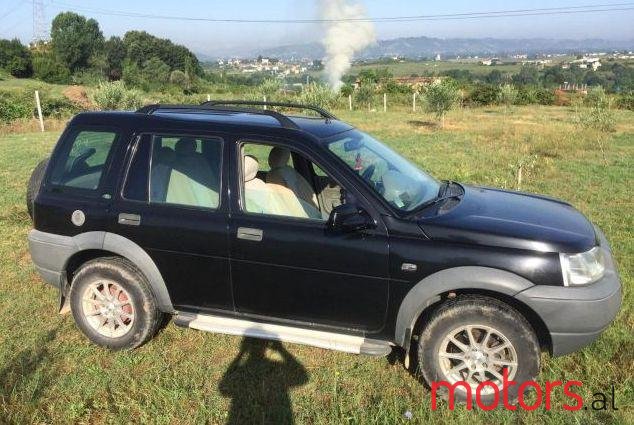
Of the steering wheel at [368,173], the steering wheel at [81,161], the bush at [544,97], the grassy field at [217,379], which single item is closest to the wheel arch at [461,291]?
the grassy field at [217,379]

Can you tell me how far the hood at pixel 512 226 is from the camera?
311 centimetres

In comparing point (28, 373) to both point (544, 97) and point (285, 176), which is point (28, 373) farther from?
point (544, 97)

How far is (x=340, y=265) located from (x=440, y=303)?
0.69 meters

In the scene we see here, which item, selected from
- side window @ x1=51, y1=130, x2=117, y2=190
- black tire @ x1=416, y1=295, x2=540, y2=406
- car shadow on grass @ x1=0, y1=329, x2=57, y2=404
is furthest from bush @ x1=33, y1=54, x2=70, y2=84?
black tire @ x1=416, y1=295, x2=540, y2=406

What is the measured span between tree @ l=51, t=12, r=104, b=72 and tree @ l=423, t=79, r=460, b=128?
216 ft

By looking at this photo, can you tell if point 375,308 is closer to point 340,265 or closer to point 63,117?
point 340,265

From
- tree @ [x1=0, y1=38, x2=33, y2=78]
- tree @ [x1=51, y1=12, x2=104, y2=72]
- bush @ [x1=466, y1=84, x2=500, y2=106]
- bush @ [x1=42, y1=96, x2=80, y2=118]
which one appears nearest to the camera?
bush @ [x1=42, y1=96, x2=80, y2=118]

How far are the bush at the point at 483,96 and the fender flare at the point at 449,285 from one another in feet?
135

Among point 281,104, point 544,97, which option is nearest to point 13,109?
point 281,104

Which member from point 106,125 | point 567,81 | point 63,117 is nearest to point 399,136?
point 106,125

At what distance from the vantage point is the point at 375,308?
131 inches

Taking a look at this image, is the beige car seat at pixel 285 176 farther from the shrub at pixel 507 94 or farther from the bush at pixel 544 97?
the bush at pixel 544 97

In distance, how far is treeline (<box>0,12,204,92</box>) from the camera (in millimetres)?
62219

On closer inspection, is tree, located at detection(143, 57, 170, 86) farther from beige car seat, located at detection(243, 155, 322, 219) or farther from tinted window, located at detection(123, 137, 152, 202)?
beige car seat, located at detection(243, 155, 322, 219)
